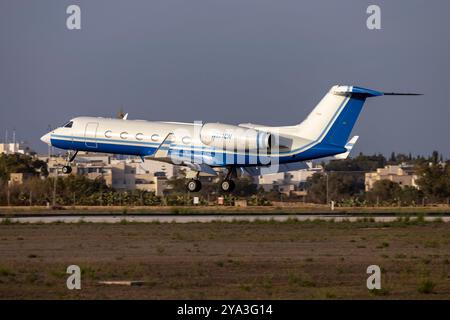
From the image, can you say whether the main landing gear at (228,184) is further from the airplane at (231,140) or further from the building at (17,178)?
the building at (17,178)

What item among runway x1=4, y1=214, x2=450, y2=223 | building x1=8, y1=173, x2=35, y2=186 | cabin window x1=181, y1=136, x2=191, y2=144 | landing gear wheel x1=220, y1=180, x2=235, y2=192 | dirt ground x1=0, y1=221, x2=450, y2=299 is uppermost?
cabin window x1=181, y1=136, x2=191, y2=144

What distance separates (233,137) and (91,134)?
8625 millimetres

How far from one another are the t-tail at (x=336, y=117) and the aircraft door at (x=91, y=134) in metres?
12.2

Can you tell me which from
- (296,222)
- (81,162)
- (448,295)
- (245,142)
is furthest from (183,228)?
Answer: (81,162)

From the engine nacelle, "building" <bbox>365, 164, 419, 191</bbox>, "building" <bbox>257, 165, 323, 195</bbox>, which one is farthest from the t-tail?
"building" <bbox>257, 165, 323, 195</bbox>

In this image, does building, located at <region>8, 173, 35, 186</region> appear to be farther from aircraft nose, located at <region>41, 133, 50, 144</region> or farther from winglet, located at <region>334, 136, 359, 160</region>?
winglet, located at <region>334, 136, 359, 160</region>

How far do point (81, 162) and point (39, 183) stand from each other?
2151 inches

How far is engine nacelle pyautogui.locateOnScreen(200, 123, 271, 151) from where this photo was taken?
5503 centimetres

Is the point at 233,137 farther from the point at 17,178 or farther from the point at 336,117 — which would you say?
the point at 17,178

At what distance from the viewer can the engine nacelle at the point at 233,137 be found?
5503 centimetres

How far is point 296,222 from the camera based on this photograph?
48406 millimetres

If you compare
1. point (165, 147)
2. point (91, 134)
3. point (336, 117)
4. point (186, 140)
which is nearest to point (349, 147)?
point (336, 117)

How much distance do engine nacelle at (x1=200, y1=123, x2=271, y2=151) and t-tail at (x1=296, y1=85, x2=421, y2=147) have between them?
2619 millimetres
